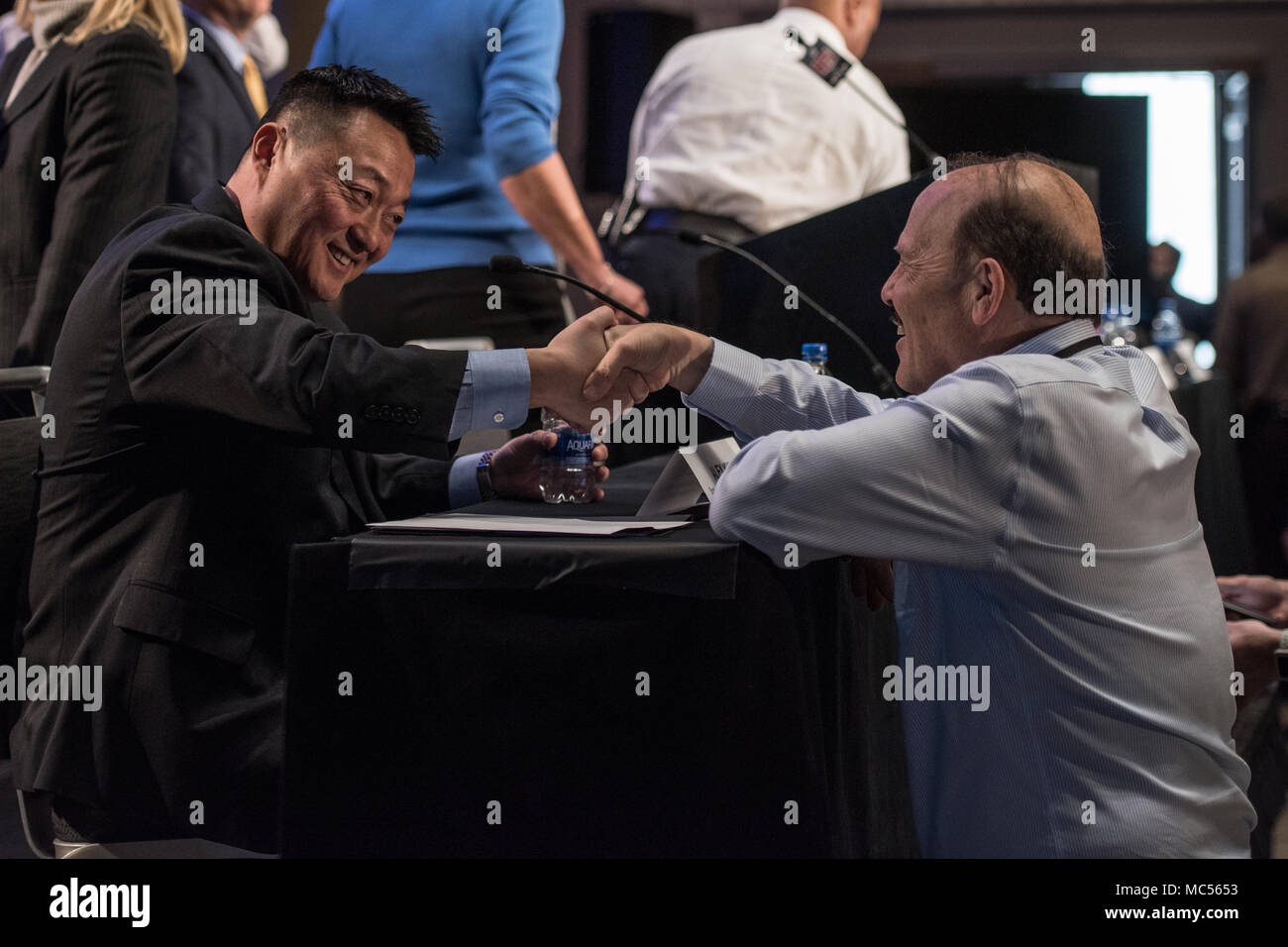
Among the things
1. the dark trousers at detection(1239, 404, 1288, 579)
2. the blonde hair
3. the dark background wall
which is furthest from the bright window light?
the blonde hair

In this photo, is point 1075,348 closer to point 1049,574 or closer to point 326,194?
point 1049,574

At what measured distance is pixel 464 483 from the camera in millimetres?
1724

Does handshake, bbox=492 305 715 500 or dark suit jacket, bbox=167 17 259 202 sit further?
dark suit jacket, bbox=167 17 259 202

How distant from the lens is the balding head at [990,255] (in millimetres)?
1186

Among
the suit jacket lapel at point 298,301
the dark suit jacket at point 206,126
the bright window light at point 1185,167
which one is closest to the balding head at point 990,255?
the suit jacket lapel at point 298,301

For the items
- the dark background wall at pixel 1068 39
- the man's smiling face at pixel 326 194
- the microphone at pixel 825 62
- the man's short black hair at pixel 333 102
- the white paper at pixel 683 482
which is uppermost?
the dark background wall at pixel 1068 39

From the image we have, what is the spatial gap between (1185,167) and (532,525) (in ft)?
20.7

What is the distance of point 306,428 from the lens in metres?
1.19

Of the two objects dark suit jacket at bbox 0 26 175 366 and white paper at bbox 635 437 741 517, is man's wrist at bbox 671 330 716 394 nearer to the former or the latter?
white paper at bbox 635 437 741 517

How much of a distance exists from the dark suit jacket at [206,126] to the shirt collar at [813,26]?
128 cm

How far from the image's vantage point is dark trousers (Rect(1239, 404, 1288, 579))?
3.66 m

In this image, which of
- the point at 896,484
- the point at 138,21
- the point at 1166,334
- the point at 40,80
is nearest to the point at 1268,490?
the point at 1166,334

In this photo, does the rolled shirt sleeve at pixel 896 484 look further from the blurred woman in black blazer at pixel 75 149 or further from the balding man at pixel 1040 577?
the blurred woman in black blazer at pixel 75 149
